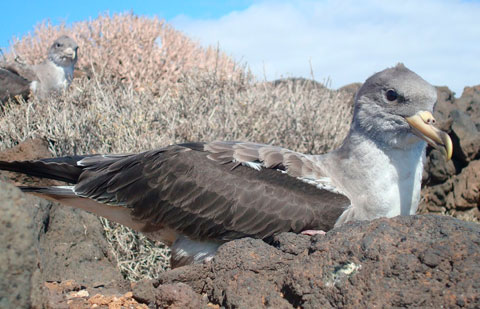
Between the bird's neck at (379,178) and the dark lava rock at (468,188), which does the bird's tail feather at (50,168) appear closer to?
the bird's neck at (379,178)

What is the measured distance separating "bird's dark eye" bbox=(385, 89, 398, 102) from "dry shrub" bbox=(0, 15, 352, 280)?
316 cm

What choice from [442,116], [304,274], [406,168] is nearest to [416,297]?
[304,274]

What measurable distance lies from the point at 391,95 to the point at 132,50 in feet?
33.9

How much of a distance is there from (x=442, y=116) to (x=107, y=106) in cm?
501

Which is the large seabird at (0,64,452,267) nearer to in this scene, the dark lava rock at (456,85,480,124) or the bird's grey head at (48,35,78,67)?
the dark lava rock at (456,85,480,124)

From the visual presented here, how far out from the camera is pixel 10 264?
1799 millimetres

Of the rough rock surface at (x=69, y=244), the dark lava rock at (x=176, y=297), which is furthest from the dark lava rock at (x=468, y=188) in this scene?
the dark lava rock at (x=176, y=297)

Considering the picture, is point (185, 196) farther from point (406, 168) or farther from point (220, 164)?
point (406, 168)

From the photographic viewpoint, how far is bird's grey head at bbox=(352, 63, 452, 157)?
385cm

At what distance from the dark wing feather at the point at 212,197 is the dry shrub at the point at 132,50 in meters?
7.20

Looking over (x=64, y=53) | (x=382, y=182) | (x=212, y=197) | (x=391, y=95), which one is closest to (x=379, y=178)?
(x=382, y=182)

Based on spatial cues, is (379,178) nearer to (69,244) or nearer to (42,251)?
(42,251)

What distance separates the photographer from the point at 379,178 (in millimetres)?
3900

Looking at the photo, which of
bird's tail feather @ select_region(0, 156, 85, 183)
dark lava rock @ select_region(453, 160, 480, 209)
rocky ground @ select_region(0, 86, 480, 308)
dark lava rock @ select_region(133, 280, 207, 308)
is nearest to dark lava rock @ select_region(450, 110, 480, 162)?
dark lava rock @ select_region(453, 160, 480, 209)
